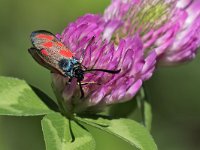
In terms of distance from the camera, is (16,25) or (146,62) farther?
(16,25)

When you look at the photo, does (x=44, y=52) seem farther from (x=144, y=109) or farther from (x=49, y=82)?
(x=49, y=82)

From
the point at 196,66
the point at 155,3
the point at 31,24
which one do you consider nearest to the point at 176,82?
the point at 196,66

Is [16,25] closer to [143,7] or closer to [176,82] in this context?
[176,82]

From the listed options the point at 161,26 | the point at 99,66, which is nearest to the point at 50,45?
the point at 99,66

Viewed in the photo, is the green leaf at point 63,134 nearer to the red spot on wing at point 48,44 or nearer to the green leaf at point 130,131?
the green leaf at point 130,131

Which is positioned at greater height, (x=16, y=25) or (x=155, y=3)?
(x=155, y=3)

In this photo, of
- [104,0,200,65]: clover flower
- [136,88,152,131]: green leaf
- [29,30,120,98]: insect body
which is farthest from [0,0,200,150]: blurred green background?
[29,30,120,98]: insect body
